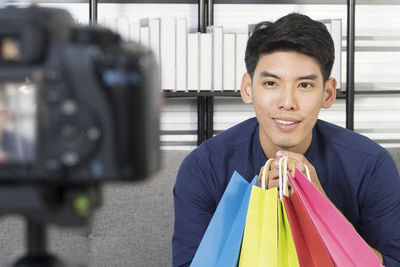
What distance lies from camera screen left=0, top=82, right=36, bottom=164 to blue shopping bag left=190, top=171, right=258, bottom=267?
0.69m

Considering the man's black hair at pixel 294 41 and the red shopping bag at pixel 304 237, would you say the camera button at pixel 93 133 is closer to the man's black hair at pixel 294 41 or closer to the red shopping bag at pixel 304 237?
the red shopping bag at pixel 304 237

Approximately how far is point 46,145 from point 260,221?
701mm

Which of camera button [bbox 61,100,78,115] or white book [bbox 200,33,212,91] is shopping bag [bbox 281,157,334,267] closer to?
camera button [bbox 61,100,78,115]

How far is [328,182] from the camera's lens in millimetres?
1474

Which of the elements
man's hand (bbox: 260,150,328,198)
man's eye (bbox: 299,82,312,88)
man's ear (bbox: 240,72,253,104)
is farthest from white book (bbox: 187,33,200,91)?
man's hand (bbox: 260,150,328,198)

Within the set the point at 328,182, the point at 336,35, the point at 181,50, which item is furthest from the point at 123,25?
the point at 328,182

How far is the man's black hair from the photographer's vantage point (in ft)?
4.69

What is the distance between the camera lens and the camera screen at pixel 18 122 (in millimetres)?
552

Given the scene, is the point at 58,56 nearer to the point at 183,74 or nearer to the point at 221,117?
the point at 183,74

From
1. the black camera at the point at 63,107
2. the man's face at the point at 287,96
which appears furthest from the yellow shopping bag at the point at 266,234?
the black camera at the point at 63,107

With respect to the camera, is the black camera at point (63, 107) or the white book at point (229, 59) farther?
the white book at point (229, 59)

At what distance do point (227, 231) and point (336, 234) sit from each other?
214 millimetres

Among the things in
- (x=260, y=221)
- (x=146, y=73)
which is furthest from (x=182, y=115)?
(x=146, y=73)

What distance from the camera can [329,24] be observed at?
2.50 metres
